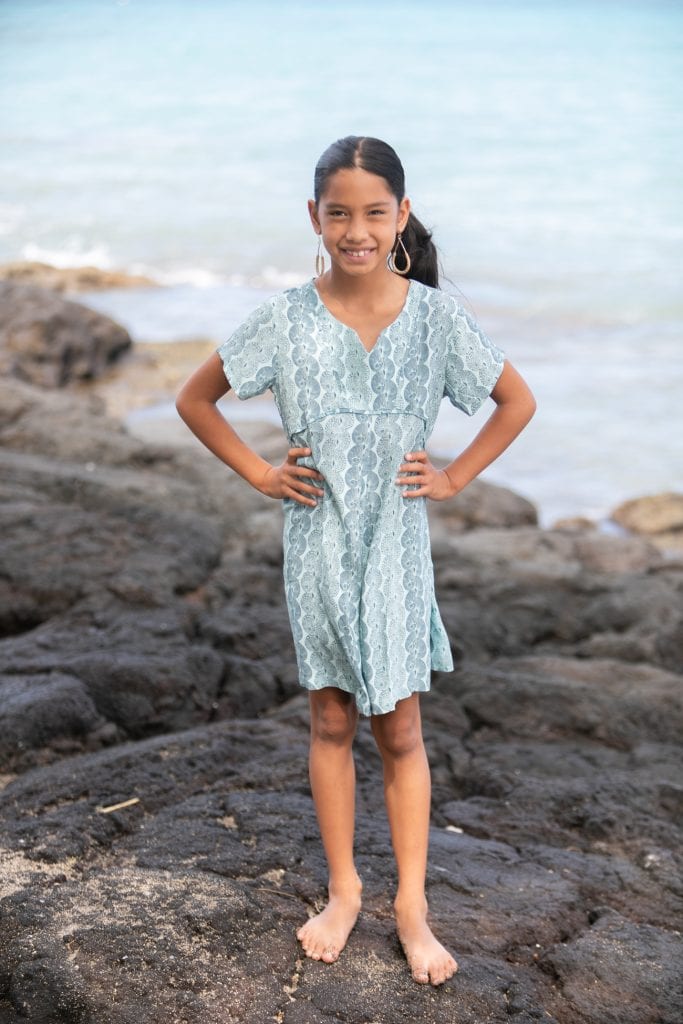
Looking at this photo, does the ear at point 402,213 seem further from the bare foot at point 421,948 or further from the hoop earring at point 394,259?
the bare foot at point 421,948

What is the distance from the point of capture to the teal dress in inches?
97.1

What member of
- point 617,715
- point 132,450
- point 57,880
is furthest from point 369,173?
point 132,450

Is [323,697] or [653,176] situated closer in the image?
[323,697]

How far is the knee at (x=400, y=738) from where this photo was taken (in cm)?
258

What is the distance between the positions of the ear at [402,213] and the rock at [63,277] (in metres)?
11.6

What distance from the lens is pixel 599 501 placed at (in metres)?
8.53

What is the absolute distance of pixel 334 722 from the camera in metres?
2.61

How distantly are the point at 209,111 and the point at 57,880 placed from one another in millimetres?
30840

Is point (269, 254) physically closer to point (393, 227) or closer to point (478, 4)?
point (393, 227)

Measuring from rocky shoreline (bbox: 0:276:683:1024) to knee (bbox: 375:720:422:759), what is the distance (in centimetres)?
39

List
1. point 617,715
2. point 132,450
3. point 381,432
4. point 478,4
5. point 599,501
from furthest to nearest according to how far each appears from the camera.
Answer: point 478,4
point 599,501
point 132,450
point 617,715
point 381,432

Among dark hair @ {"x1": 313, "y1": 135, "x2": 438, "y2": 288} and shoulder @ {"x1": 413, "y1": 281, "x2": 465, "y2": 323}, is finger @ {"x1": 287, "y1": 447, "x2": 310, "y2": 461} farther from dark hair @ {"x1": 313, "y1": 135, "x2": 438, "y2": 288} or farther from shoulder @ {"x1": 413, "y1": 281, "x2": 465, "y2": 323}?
dark hair @ {"x1": 313, "y1": 135, "x2": 438, "y2": 288}

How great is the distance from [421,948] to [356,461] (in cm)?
99

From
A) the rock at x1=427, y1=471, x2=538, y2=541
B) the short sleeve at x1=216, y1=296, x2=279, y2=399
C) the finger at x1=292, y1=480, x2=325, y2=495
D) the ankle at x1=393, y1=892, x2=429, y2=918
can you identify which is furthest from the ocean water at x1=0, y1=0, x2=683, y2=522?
the rock at x1=427, y1=471, x2=538, y2=541
